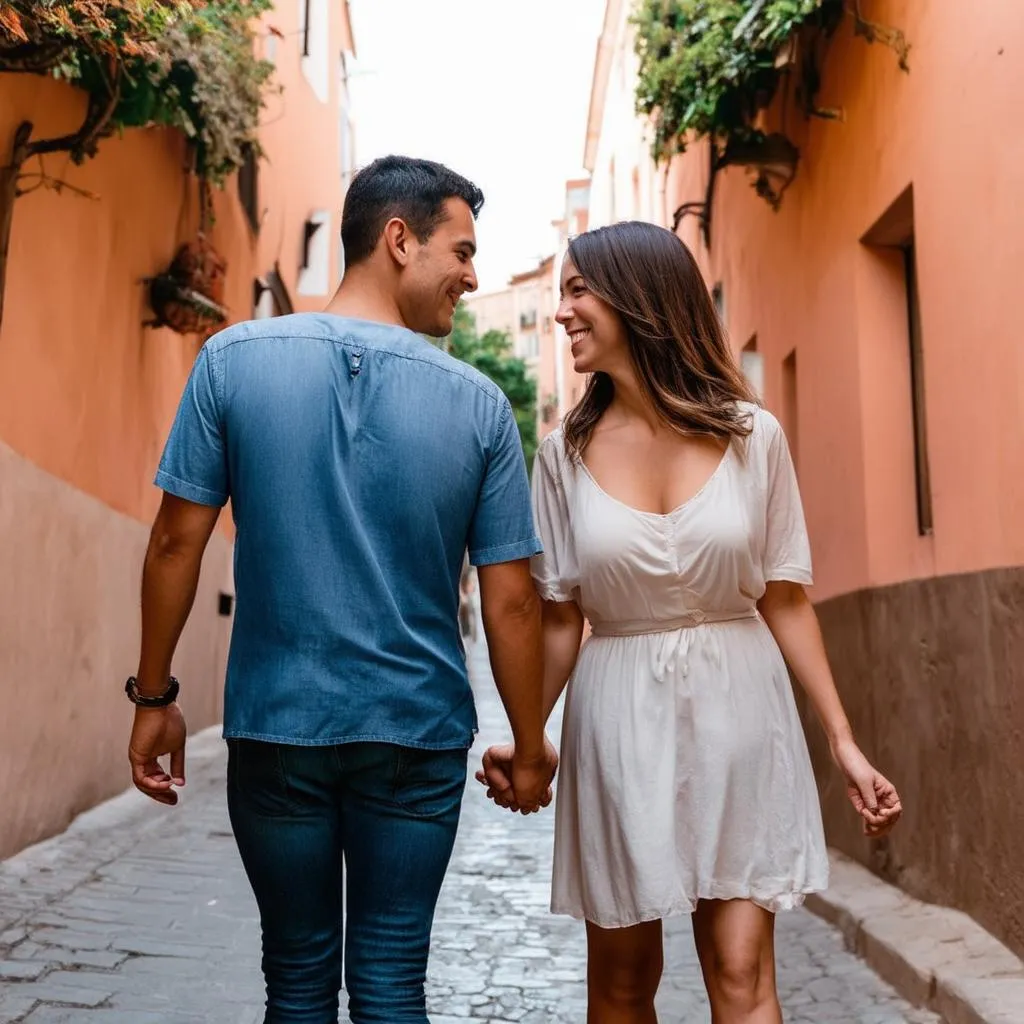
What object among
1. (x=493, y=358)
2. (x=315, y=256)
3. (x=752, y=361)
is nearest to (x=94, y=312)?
(x=752, y=361)

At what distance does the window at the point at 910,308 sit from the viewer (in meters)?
6.59

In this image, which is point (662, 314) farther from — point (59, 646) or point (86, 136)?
point (59, 646)

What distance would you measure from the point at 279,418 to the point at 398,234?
0.45m

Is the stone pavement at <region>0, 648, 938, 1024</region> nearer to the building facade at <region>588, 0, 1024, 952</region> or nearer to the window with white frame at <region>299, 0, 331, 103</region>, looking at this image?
the building facade at <region>588, 0, 1024, 952</region>

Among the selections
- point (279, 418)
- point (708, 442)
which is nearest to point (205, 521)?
point (279, 418)

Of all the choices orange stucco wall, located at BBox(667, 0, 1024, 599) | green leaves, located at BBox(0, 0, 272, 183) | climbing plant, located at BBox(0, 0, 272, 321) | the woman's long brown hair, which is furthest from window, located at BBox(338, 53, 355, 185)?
the woman's long brown hair

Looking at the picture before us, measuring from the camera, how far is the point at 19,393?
258 inches

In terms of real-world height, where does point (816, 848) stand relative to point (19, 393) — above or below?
Result: below

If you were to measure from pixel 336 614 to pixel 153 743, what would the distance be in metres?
0.48

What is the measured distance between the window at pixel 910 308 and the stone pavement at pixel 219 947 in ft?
6.73

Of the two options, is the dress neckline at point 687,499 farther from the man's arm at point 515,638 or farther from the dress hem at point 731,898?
the dress hem at point 731,898

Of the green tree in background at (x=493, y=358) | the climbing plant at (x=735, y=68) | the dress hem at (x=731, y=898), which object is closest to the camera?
the dress hem at (x=731, y=898)

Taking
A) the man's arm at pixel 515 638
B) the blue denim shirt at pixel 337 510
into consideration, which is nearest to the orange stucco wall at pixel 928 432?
the man's arm at pixel 515 638

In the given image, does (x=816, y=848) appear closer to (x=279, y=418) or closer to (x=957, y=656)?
(x=279, y=418)
